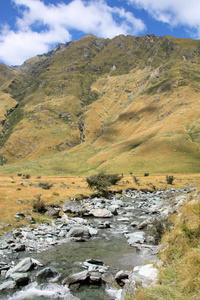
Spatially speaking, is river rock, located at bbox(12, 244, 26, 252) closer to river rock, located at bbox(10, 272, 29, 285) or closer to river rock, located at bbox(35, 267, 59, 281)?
river rock, located at bbox(10, 272, 29, 285)

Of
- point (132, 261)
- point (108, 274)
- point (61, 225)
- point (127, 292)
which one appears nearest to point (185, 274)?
point (127, 292)

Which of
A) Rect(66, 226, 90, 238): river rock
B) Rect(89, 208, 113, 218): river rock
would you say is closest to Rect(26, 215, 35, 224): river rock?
Rect(66, 226, 90, 238): river rock

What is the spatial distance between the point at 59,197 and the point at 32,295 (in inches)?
937

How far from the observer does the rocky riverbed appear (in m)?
9.80

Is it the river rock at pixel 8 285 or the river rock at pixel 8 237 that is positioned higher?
the river rock at pixel 8 285

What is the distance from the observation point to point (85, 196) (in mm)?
39250

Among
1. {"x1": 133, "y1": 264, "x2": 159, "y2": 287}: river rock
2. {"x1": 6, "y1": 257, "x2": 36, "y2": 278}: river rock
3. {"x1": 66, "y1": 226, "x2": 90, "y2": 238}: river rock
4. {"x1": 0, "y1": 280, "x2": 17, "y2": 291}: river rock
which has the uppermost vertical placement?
{"x1": 133, "y1": 264, "x2": 159, "y2": 287}: river rock

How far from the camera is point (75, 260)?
1365 cm

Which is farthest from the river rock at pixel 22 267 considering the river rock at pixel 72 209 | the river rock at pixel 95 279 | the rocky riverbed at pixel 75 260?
the river rock at pixel 72 209

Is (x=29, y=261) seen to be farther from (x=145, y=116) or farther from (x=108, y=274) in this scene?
(x=145, y=116)

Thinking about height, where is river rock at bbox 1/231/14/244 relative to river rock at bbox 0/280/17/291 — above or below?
below

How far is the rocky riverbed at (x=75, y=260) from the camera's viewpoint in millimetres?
9805

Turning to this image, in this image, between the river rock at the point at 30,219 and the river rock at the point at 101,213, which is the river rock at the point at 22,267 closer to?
the river rock at the point at 30,219

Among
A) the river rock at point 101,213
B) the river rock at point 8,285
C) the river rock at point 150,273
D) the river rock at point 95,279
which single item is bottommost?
the river rock at point 101,213
